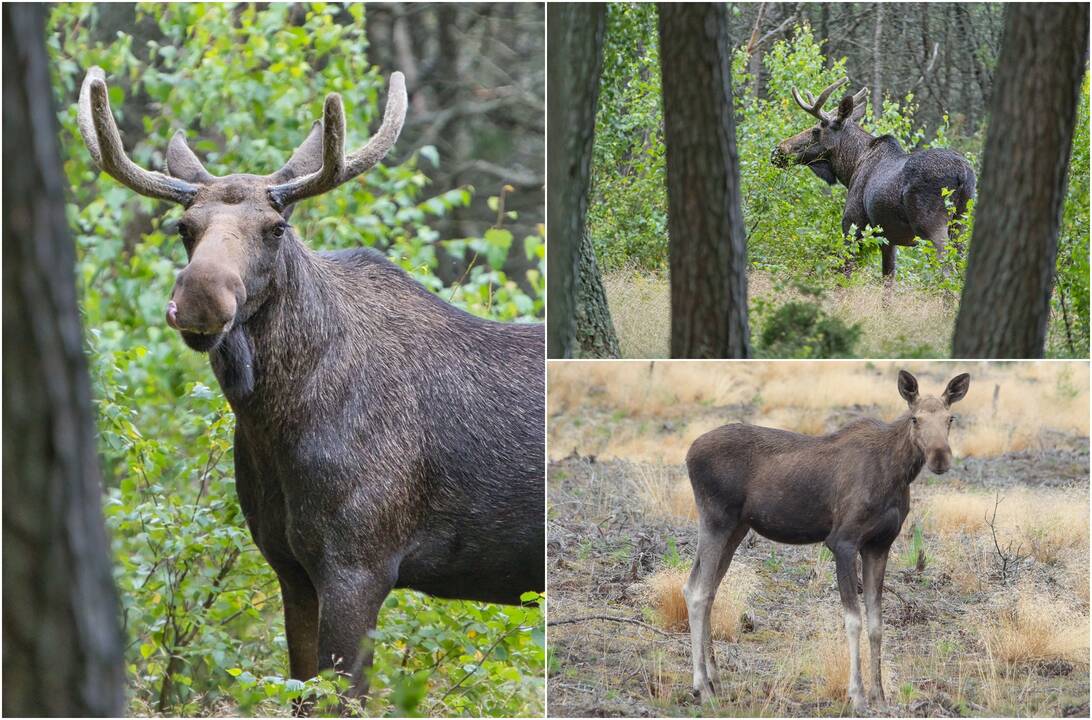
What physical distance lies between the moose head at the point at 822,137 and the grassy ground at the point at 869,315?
553 mm

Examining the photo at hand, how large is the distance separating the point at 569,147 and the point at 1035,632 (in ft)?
9.41

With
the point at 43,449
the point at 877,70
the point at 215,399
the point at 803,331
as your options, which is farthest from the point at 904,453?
the point at 43,449

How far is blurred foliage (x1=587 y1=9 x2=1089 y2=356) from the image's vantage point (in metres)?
6.09

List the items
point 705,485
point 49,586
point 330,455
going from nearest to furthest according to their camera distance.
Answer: point 49,586 → point 330,455 → point 705,485

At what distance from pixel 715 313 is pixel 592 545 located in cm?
117

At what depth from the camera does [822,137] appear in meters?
6.05

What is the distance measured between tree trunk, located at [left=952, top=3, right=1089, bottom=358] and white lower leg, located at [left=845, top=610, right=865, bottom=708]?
1.31 meters

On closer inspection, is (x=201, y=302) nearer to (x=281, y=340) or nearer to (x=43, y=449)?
(x=281, y=340)

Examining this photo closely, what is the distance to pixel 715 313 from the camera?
5.88 m

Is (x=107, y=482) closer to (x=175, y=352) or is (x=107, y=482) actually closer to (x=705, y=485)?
(x=175, y=352)

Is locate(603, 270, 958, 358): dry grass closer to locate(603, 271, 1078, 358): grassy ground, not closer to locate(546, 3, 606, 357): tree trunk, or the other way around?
locate(603, 271, 1078, 358): grassy ground

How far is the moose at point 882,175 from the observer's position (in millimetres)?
6133

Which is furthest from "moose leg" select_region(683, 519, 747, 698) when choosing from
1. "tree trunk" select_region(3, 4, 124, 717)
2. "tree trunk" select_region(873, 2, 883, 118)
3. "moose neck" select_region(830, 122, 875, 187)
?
"tree trunk" select_region(3, 4, 124, 717)

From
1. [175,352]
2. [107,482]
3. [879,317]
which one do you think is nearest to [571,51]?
[879,317]
